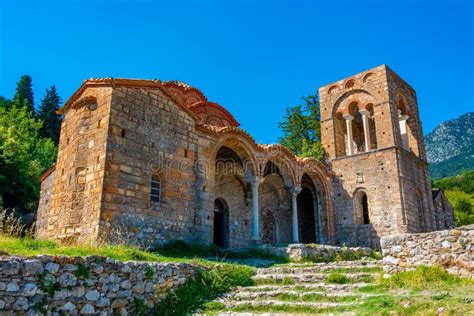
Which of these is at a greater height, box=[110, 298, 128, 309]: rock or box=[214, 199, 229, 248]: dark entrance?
box=[214, 199, 229, 248]: dark entrance

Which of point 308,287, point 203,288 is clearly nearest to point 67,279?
point 203,288

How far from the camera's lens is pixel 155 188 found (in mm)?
11648

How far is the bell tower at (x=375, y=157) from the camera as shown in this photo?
57.6 feet

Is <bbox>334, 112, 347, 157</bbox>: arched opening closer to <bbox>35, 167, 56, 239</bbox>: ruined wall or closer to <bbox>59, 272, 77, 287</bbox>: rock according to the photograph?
<bbox>35, 167, 56, 239</bbox>: ruined wall

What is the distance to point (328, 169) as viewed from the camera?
1945cm

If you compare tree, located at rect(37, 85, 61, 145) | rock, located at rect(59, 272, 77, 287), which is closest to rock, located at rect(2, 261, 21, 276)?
rock, located at rect(59, 272, 77, 287)

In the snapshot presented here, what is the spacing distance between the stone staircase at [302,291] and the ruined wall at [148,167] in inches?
138

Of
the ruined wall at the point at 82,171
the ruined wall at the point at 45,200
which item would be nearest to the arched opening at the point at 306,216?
the ruined wall at the point at 45,200

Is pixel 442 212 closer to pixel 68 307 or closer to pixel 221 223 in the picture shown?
pixel 221 223

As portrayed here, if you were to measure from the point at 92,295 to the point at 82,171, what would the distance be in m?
5.56

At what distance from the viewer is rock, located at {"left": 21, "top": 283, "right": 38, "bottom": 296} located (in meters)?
5.59

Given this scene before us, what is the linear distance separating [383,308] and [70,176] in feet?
28.8

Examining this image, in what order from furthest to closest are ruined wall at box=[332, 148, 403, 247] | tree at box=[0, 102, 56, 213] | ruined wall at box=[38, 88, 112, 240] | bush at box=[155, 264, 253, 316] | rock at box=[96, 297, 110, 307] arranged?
tree at box=[0, 102, 56, 213] < ruined wall at box=[332, 148, 403, 247] < ruined wall at box=[38, 88, 112, 240] < bush at box=[155, 264, 253, 316] < rock at box=[96, 297, 110, 307]

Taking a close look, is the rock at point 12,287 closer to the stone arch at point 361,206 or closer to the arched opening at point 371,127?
the stone arch at point 361,206
